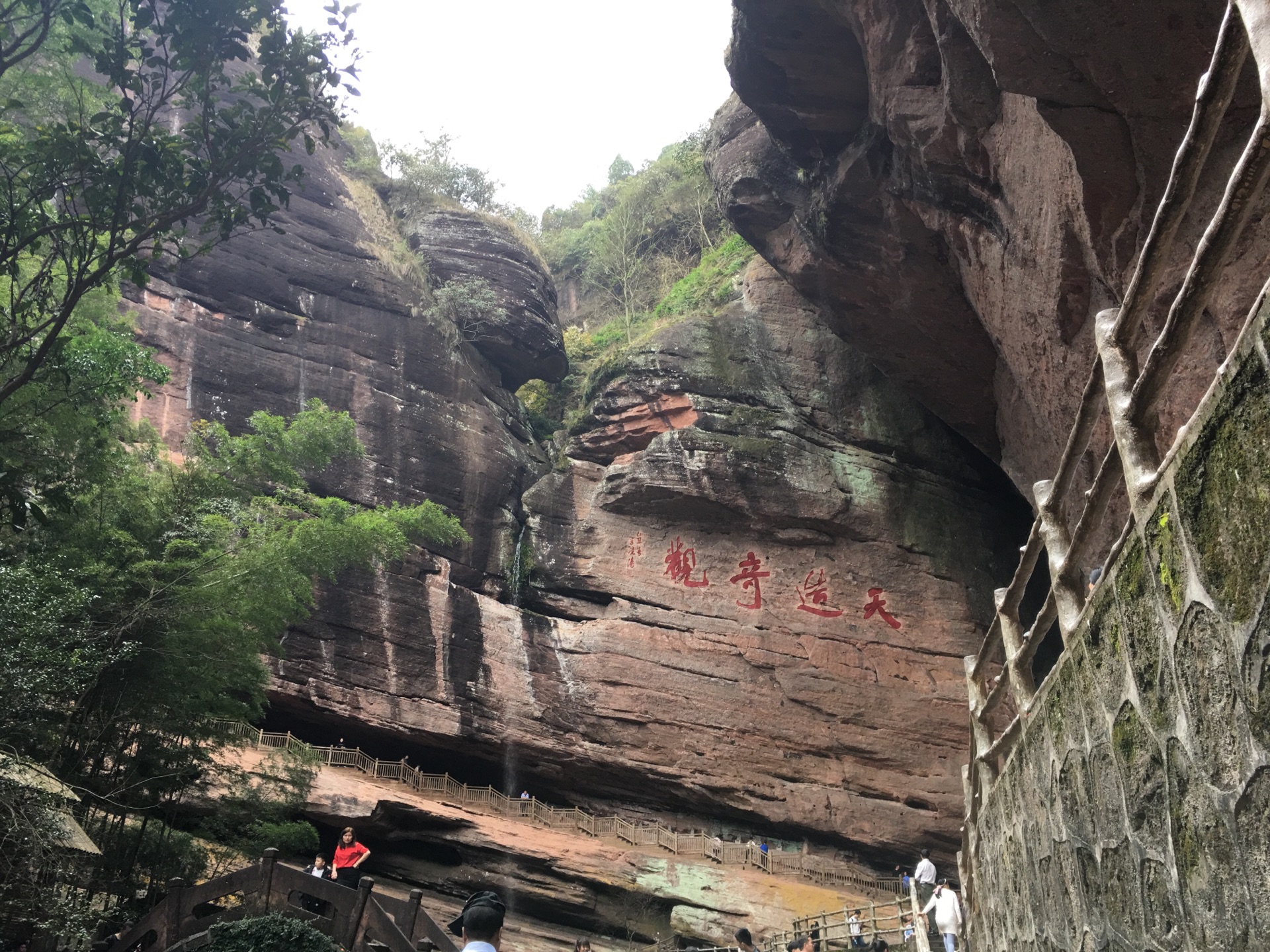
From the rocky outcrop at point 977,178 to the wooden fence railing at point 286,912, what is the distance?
21.4ft

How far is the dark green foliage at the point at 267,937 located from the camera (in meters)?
4.37

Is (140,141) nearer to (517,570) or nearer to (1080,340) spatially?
(1080,340)

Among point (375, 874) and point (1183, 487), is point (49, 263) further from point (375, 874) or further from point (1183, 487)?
point (375, 874)

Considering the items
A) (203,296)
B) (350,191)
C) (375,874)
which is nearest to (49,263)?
(375,874)

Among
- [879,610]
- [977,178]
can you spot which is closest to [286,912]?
[977,178]

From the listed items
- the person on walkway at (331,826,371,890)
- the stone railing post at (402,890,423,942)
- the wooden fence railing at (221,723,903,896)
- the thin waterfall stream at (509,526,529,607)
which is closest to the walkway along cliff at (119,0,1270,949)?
the thin waterfall stream at (509,526,529,607)

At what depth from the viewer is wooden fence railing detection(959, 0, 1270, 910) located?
2.06m

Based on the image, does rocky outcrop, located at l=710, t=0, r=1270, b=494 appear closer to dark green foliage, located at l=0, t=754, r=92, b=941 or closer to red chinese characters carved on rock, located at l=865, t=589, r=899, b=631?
red chinese characters carved on rock, located at l=865, t=589, r=899, b=631

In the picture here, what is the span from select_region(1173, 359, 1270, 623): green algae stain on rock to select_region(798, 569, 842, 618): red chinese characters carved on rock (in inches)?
525

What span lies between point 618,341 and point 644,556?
8178 mm

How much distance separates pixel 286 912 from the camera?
510 cm

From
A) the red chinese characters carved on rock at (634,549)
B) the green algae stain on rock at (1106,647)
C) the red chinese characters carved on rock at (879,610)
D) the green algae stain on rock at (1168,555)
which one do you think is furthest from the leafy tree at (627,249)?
the green algae stain on rock at (1168,555)

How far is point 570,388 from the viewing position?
2064 cm

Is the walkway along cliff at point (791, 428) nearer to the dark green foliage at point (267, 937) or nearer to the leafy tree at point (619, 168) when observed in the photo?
the dark green foliage at point (267, 937)
